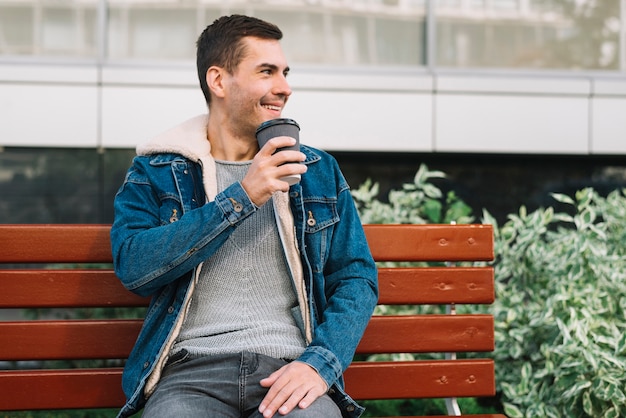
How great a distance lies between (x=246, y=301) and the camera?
9.20ft

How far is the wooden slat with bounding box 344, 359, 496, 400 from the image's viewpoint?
3.28 m

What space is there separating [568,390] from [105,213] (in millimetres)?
3783

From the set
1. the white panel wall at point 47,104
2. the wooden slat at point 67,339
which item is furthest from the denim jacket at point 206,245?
the white panel wall at point 47,104

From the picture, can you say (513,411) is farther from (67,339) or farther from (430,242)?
(67,339)

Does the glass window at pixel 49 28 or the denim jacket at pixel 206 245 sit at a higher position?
the glass window at pixel 49 28

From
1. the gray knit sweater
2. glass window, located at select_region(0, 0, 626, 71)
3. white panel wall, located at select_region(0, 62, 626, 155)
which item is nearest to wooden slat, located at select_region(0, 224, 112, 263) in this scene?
the gray knit sweater

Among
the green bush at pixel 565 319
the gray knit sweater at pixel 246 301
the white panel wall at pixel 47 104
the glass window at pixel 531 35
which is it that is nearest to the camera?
the gray knit sweater at pixel 246 301

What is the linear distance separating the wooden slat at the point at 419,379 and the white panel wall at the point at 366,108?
3.33m

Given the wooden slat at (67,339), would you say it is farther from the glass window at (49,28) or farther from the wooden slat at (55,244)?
the glass window at (49,28)

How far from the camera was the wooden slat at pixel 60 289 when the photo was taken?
3113 millimetres

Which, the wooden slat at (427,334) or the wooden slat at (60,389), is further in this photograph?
the wooden slat at (427,334)

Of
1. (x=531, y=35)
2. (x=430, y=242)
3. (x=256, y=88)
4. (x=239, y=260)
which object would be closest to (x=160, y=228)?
(x=239, y=260)

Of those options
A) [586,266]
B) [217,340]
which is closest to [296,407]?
[217,340]

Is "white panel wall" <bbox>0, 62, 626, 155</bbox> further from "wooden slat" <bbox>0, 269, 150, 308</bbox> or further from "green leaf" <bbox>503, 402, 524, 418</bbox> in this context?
"wooden slat" <bbox>0, 269, 150, 308</bbox>
